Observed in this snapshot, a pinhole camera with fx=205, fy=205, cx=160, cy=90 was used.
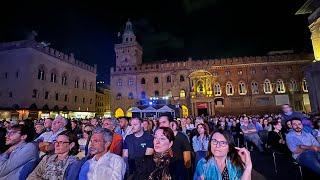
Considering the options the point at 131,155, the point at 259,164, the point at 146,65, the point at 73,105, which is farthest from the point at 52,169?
the point at 146,65

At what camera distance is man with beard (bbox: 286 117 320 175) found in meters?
4.15

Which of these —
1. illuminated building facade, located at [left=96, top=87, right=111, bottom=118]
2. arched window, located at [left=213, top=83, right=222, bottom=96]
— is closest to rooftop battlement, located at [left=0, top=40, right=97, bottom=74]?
illuminated building facade, located at [left=96, top=87, right=111, bottom=118]

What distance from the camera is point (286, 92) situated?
35.0m

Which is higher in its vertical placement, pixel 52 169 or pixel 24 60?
pixel 24 60

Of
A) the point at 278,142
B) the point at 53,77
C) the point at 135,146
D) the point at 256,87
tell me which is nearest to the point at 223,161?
the point at 135,146

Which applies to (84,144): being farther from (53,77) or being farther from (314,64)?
(53,77)

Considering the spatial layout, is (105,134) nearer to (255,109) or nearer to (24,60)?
(24,60)

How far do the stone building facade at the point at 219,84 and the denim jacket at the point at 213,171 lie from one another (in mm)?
31937

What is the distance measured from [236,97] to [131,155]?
3475 cm

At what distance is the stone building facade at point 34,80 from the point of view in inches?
1032

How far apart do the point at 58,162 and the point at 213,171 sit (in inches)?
83.3

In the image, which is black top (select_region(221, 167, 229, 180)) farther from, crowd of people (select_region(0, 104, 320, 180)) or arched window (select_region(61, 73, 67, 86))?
arched window (select_region(61, 73, 67, 86))

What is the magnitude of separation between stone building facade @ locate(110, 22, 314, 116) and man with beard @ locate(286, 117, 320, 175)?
29.4 m

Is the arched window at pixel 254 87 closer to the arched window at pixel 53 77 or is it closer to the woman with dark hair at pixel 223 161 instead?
the arched window at pixel 53 77
